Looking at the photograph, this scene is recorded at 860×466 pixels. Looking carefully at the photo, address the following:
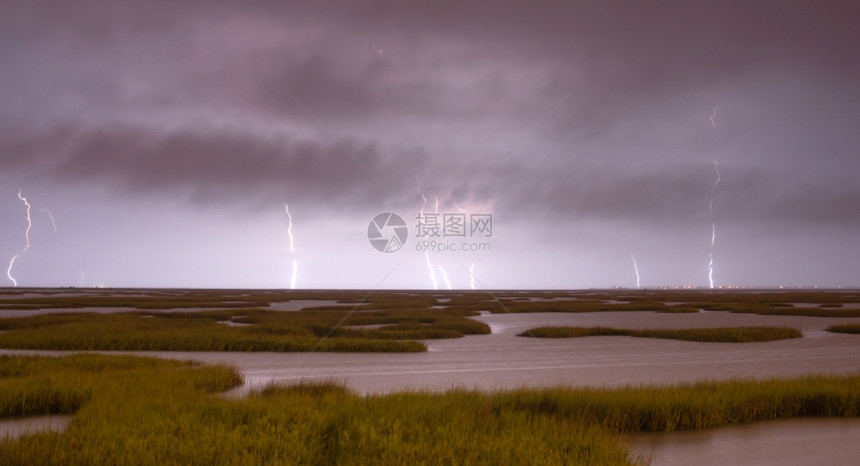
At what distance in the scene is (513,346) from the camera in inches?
899

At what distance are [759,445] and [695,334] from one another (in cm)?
2044

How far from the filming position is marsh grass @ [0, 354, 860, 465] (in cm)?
666

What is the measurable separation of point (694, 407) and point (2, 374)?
1639 centimetres

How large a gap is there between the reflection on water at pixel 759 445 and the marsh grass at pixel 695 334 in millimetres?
17236

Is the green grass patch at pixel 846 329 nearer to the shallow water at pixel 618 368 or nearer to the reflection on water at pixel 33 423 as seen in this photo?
the shallow water at pixel 618 368

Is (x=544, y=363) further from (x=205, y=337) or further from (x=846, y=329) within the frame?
→ (x=846, y=329)

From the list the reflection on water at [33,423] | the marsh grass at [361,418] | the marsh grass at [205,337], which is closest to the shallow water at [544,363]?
the marsh grass at [205,337]

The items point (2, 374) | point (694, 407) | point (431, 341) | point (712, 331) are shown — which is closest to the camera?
point (694, 407)

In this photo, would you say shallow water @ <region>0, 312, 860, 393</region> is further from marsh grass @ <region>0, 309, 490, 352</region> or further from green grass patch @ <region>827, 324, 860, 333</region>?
green grass patch @ <region>827, 324, 860, 333</region>

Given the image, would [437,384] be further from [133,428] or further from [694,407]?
[133,428]

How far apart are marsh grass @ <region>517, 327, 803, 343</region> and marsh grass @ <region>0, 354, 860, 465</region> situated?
14243 mm

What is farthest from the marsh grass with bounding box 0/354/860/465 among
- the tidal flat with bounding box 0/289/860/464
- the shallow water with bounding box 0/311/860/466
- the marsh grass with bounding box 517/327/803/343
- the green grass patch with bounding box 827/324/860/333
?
the green grass patch with bounding box 827/324/860/333

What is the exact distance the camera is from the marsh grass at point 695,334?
26.6m

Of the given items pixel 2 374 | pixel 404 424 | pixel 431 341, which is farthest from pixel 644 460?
pixel 431 341
